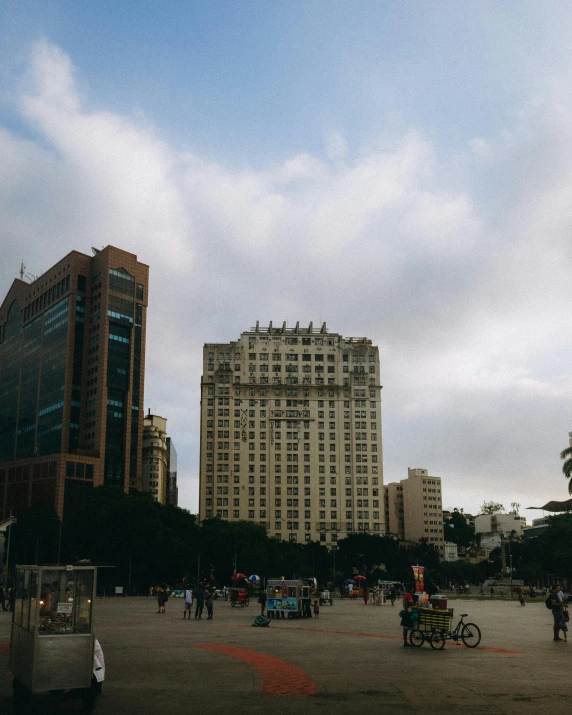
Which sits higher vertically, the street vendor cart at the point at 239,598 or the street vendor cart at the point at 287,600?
the street vendor cart at the point at 287,600

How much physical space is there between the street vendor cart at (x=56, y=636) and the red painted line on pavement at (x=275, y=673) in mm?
3637

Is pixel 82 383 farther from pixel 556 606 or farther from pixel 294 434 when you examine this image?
pixel 556 606

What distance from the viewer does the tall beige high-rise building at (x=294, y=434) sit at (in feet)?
554

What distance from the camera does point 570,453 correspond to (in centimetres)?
8712

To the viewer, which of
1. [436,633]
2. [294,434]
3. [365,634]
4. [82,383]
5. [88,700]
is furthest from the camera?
[294,434]

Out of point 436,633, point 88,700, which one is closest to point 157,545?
point 436,633

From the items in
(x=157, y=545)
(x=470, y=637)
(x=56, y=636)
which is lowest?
(x=470, y=637)

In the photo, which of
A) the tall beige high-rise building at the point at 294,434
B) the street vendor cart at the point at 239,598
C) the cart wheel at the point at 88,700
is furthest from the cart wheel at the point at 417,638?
the tall beige high-rise building at the point at 294,434

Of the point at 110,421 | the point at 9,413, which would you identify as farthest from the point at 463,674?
the point at 9,413

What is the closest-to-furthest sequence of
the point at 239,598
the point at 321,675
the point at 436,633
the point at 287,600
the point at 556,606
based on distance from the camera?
the point at 321,675, the point at 436,633, the point at 556,606, the point at 287,600, the point at 239,598

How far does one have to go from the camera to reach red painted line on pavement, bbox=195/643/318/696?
14.6 meters

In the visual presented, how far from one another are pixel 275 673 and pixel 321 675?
3.81 ft

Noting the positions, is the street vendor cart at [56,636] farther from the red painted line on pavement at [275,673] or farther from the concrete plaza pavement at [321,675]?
the red painted line on pavement at [275,673]

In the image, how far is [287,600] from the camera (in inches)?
1607
